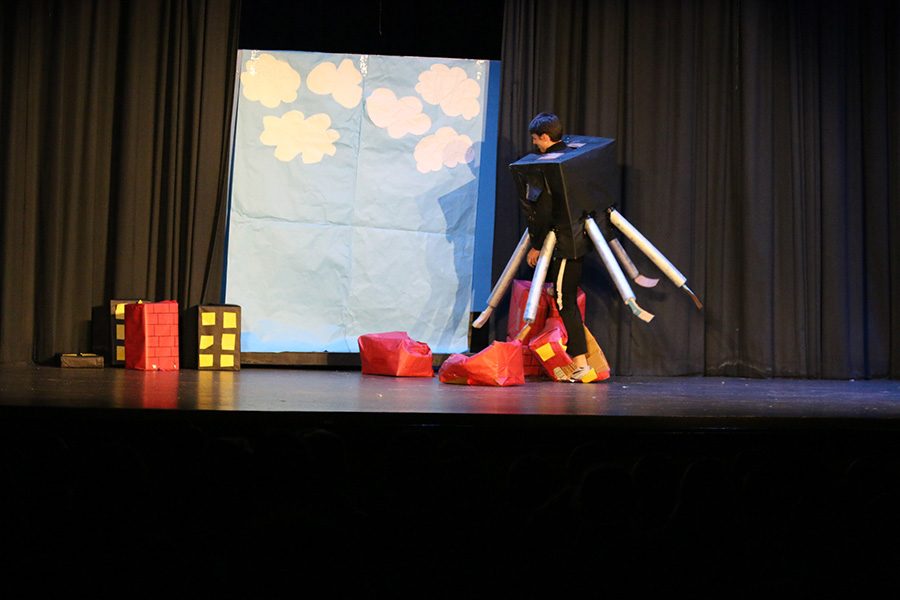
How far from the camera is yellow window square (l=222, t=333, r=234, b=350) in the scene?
15.3ft

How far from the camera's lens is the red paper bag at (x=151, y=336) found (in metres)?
4.53

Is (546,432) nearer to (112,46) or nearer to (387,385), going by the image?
(387,385)

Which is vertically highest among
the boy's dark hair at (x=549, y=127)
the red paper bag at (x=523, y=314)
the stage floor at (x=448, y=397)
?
the boy's dark hair at (x=549, y=127)

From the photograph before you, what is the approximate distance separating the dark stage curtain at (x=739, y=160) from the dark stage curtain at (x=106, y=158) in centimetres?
158

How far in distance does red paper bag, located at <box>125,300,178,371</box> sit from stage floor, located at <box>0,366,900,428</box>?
166 mm

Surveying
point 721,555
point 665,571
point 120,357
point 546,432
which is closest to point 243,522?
point 546,432

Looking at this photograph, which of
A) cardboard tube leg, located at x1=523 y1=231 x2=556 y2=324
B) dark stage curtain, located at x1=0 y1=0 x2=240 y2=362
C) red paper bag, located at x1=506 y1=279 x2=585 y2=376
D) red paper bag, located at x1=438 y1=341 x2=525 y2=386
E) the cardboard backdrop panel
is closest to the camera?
red paper bag, located at x1=438 y1=341 x2=525 y2=386

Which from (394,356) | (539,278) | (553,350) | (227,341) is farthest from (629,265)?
(227,341)

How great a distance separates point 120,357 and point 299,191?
50.5 inches

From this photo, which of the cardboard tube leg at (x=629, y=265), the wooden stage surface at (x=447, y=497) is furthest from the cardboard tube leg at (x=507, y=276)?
the wooden stage surface at (x=447, y=497)

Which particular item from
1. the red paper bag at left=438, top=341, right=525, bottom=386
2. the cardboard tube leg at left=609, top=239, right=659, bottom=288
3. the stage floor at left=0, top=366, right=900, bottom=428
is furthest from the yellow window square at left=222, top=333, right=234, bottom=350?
the cardboard tube leg at left=609, top=239, right=659, bottom=288

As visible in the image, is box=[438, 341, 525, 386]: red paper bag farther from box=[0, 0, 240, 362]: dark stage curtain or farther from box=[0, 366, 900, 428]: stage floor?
box=[0, 0, 240, 362]: dark stage curtain

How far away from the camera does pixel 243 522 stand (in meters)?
2.70

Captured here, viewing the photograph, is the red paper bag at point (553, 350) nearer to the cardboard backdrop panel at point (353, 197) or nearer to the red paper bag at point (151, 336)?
the cardboard backdrop panel at point (353, 197)
